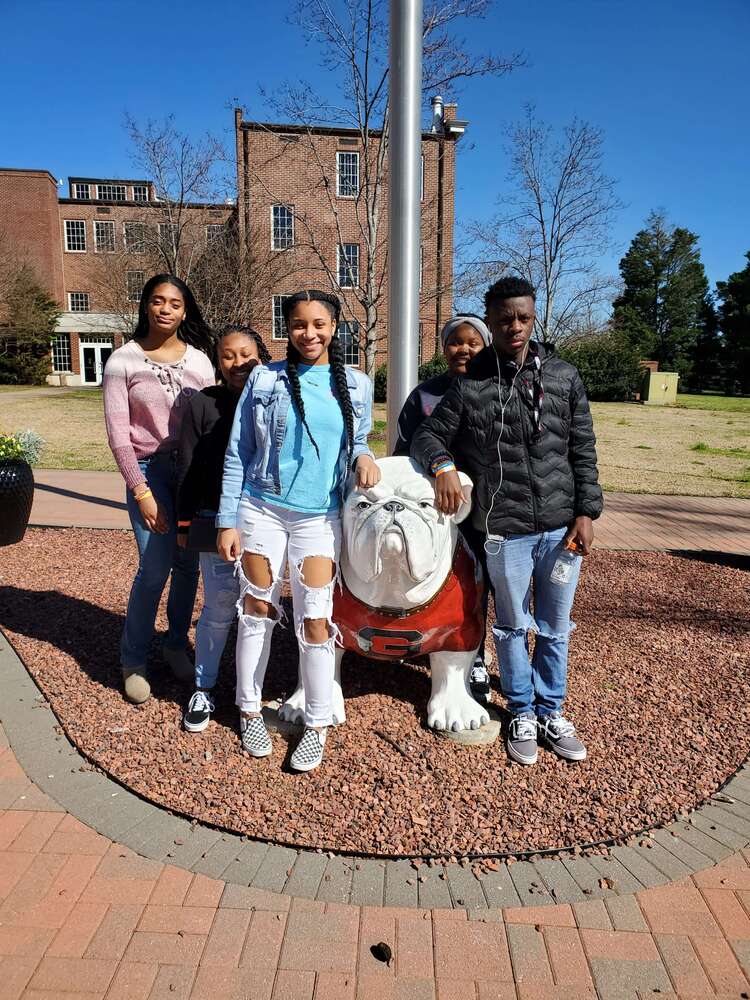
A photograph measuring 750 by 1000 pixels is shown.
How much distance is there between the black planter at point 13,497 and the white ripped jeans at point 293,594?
4.45m

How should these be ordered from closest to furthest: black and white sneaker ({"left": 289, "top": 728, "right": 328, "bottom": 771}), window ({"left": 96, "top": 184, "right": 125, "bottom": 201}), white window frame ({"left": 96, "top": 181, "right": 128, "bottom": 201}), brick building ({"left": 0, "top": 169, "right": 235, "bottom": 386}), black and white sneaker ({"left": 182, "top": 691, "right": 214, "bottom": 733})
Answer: black and white sneaker ({"left": 289, "top": 728, "right": 328, "bottom": 771})
black and white sneaker ({"left": 182, "top": 691, "right": 214, "bottom": 733})
brick building ({"left": 0, "top": 169, "right": 235, "bottom": 386})
white window frame ({"left": 96, "top": 181, "right": 128, "bottom": 201})
window ({"left": 96, "top": 184, "right": 125, "bottom": 201})

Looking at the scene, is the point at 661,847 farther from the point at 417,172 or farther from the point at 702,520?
the point at 702,520

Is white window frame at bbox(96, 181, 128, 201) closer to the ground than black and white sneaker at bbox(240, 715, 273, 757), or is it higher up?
higher up

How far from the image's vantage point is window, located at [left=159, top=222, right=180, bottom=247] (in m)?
15.9

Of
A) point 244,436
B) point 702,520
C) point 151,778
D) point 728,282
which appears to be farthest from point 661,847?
point 728,282

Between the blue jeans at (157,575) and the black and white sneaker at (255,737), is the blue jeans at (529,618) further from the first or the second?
the blue jeans at (157,575)

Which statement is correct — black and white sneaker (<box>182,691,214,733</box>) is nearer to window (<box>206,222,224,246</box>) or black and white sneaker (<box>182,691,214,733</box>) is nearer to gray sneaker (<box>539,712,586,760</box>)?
gray sneaker (<box>539,712,586,760</box>)

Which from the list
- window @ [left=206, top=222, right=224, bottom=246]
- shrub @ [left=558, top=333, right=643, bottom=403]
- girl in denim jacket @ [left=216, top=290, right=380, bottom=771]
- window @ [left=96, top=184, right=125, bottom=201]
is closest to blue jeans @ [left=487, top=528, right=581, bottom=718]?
girl in denim jacket @ [left=216, top=290, right=380, bottom=771]

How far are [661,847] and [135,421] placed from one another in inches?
113

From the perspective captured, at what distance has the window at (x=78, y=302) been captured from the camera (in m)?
37.9

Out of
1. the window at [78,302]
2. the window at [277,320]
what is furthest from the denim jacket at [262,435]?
the window at [78,302]

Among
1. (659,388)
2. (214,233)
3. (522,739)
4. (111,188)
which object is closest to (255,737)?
(522,739)

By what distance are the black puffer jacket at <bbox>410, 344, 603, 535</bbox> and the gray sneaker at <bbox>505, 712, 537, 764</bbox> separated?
2.92 feet

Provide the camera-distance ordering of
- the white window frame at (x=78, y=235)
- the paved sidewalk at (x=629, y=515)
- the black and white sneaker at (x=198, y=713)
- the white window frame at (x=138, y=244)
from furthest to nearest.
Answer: the white window frame at (x=78, y=235)
the white window frame at (x=138, y=244)
the paved sidewalk at (x=629, y=515)
the black and white sneaker at (x=198, y=713)
